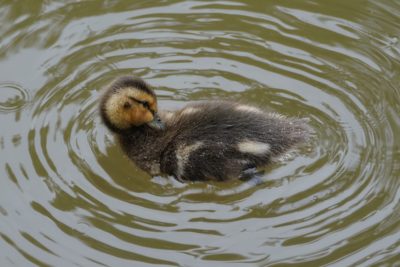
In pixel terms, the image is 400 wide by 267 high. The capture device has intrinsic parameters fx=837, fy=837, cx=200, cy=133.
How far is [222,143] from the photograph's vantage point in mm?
4871

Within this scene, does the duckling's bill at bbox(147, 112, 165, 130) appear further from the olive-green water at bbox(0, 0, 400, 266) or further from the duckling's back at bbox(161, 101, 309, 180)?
the olive-green water at bbox(0, 0, 400, 266)

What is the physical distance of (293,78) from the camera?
18.7 ft

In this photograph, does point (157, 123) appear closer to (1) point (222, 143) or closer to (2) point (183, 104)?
(1) point (222, 143)

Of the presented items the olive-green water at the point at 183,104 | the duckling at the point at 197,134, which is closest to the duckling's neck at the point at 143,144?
the duckling at the point at 197,134

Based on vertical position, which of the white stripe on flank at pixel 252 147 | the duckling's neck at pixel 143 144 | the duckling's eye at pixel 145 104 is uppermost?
the duckling's eye at pixel 145 104

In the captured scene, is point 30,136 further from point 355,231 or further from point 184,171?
point 355,231

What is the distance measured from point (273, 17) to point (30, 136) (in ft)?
6.94

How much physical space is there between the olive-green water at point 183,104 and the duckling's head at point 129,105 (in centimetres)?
31

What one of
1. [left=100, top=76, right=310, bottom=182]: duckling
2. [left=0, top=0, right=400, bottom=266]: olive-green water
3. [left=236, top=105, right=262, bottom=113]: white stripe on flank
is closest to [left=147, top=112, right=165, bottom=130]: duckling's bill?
[left=100, top=76, right=310, bottom=182]: duckling

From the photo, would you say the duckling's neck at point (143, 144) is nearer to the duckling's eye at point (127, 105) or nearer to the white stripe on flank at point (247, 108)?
the duckling's eye at point (127, 105)

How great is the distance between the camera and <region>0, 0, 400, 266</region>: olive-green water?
14.9 ft

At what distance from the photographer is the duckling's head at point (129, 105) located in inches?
194

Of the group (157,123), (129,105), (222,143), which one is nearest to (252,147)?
(222,143)

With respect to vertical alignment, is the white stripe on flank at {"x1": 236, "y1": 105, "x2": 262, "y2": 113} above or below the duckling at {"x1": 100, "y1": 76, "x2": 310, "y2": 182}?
above
